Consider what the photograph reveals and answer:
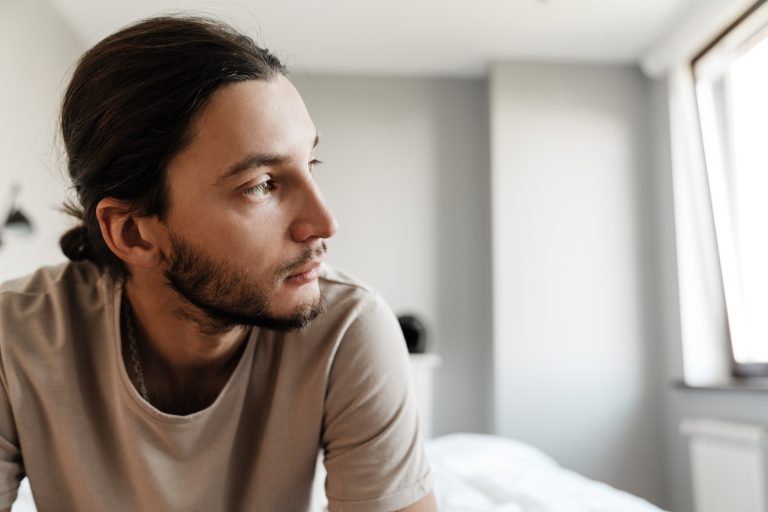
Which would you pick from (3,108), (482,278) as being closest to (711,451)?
(482,278)

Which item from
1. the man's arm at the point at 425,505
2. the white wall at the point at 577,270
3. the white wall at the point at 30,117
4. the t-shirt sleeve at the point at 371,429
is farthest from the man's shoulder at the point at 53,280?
the white wall at the point at 577,270

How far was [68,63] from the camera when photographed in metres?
3.16

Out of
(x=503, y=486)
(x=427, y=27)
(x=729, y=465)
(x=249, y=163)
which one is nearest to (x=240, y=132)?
(x=249, y=163)

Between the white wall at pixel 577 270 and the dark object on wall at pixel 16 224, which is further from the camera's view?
the white wall at pixel 577 270

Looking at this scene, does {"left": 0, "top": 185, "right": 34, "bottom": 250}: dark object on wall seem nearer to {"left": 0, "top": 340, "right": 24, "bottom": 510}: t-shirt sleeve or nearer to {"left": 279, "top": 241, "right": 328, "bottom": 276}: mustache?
{"left": 0, "top": 340, "right": 24, "bottom": 510}: t-shirt sleeve

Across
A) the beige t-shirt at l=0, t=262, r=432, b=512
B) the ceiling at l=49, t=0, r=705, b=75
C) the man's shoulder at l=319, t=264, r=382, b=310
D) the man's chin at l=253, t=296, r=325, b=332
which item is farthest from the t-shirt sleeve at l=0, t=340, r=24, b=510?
the ceiling at l=49, t=0, r=705, b=75

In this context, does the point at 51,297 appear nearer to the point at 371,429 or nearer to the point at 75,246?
the point at 75,246

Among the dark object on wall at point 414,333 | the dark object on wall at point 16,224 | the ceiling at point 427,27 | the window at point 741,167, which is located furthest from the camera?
the dark object on wall at point 414,333

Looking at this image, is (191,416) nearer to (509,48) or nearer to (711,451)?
(711,451)

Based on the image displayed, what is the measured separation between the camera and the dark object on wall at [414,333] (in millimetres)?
3301

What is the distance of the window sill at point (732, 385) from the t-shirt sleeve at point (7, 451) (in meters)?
2.54

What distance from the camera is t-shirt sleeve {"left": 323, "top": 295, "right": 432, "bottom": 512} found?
0.94 meters

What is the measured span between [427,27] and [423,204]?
0.96 meters

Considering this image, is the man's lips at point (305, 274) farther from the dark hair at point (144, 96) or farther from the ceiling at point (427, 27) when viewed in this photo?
the ceiling at point (427, 27)
